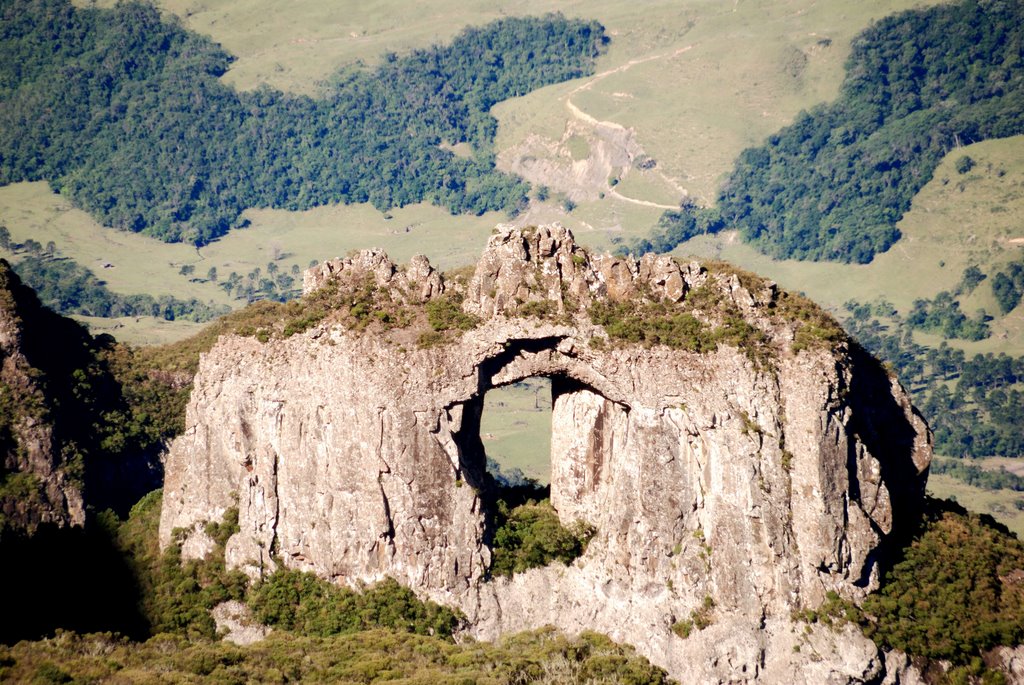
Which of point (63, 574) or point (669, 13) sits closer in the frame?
point (63, 574)

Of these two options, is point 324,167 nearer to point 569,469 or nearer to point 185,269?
point 185,269

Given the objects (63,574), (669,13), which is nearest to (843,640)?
(63,574)

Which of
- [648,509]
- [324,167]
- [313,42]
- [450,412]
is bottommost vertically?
[648,509]

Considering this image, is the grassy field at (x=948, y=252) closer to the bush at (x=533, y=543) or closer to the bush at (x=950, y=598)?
the bush at (x=950, y=598)

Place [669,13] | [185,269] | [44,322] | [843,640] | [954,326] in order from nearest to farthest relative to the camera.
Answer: [843,640] → [44,322] → [954,326] → [185,269] → [669,13]

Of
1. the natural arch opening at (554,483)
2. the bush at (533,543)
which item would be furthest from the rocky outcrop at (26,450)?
the bush at (533,543)

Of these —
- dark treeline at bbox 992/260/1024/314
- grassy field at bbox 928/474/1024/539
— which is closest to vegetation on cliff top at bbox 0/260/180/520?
grassy field at bbox 928/474/1024/539
